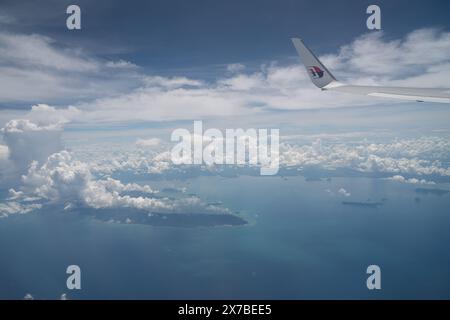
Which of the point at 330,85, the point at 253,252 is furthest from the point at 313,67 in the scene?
the point at 253,252

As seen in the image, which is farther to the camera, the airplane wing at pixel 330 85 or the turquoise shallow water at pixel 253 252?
the turquoise shallow water at pixel 253 252

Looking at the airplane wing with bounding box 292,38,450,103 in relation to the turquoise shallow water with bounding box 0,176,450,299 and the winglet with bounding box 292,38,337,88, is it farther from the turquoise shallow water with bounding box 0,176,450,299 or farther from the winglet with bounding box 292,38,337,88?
the turquoise shallow water with bounding box 0,176,450,299

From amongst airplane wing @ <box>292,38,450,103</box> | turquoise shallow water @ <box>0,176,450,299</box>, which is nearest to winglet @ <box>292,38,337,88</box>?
airplane wing @ <box>292,38,450,103</box>

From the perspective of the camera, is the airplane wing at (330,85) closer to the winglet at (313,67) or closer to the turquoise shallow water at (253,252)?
the winglet at (313,67)

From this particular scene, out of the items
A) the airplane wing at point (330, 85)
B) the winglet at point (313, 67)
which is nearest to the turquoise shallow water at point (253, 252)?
the airplane wing at point (330, 85)

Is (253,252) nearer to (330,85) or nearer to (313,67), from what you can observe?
(330,85)

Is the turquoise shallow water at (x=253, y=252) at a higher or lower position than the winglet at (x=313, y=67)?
lower
